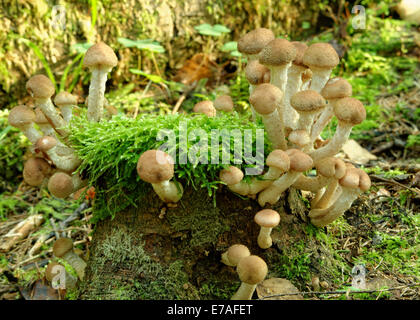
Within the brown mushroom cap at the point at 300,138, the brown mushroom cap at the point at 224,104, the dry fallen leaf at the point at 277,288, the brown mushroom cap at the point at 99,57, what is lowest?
the dry fallen leaf at the point at 277,288

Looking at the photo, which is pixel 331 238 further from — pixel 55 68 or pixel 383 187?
pixel 55 68

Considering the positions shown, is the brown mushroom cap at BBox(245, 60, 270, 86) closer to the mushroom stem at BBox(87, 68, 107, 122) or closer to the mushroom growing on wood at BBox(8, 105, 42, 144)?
the mushroom stem at BBox(87, 68, 107, 122)

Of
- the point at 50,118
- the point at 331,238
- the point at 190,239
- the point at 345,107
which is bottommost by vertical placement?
the point at 331,238

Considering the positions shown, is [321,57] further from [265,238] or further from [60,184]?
[60,184]

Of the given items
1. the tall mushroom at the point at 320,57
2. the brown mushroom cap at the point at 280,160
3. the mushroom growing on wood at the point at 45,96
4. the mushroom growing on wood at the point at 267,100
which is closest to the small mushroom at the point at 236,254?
the brown mushroom cap at the point at 280,160

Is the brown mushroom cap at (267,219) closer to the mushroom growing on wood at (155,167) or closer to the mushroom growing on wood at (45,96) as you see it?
the mushroom growing on wood at (155,167)

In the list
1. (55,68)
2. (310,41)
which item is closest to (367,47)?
(310,41)
